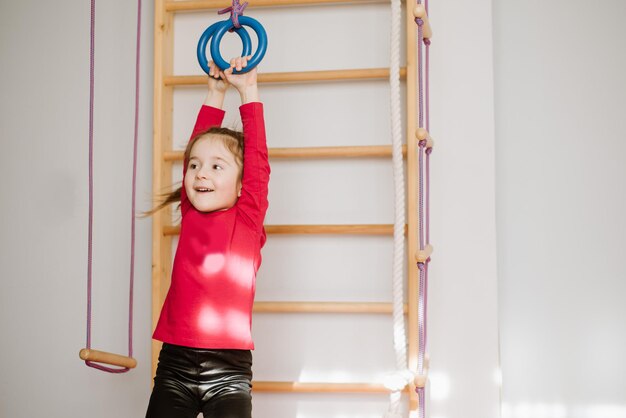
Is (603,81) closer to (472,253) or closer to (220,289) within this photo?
(472,253)

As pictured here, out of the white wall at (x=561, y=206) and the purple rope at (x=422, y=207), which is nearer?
the purple rope at (x=422, y=207)

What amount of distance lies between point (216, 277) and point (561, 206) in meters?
1.29

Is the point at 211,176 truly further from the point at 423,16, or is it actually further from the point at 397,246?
the point at 423,16

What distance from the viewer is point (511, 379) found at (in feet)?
9.10

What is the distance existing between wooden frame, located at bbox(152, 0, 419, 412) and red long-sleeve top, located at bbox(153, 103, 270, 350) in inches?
12.3

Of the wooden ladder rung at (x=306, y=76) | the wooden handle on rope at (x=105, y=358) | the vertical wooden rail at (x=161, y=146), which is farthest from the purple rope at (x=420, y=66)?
the wooden handle on rope at (x=105, y=358)

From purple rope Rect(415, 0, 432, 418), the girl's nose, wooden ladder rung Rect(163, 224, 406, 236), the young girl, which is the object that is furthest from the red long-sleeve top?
purple rope Rect(415, 0, 432, 418)

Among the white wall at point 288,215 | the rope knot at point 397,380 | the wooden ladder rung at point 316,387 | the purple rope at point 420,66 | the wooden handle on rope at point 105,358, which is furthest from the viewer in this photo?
the white wall at point 288,215

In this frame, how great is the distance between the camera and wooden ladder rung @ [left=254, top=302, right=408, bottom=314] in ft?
8.29

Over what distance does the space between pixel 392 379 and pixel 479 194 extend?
799 mm

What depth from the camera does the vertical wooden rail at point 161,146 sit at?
266 centimetres

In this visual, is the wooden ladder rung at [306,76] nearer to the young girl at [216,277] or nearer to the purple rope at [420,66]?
the purple rope at [420,66]

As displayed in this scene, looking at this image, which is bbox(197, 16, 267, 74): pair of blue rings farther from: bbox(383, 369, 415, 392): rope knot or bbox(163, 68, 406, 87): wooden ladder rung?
bbox(383, 369, 415, 392): rope knot

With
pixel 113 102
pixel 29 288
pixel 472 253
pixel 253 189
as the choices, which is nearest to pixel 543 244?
pixel 472 253
